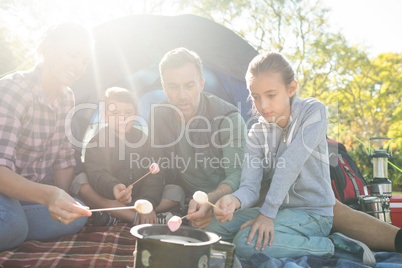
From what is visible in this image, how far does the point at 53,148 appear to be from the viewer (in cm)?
175

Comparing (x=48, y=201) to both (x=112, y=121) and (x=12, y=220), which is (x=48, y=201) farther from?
(x=112, y=121)

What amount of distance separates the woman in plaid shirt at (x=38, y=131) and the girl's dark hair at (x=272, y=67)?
0.83m

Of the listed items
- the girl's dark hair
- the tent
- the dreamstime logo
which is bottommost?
the dreamstime logo

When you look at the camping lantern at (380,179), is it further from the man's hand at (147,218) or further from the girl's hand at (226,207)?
the man's hand at (147,218)

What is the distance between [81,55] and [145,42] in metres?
1.23

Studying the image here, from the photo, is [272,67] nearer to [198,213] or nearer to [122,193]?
[198,213]

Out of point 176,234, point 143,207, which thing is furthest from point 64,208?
point 176,234

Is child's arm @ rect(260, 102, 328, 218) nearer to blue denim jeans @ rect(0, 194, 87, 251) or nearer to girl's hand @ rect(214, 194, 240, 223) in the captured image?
girl's hand @ rect(214, 194, 240, 223)

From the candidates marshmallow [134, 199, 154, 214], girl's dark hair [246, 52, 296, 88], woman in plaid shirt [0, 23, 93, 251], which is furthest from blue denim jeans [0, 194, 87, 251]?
girl's dark hair [246, 52, 296, 88]

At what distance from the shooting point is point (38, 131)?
1.60m

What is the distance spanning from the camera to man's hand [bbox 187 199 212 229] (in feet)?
4.62

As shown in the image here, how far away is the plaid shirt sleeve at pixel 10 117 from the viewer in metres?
1.37

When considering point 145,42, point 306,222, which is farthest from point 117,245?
point 145,42

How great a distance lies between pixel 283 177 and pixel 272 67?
531 millimetres
